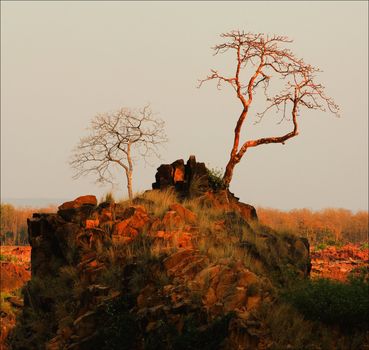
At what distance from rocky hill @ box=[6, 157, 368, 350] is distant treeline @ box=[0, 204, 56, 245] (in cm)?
3687

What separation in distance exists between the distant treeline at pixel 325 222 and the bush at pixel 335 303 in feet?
103

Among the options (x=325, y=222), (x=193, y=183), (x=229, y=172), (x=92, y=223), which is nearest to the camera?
(x=92, y=223)

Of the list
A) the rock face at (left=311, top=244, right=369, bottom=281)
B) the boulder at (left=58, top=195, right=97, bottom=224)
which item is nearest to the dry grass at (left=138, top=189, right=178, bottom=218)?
the boulder at (left=58, top=195, right=97, bottom=224)

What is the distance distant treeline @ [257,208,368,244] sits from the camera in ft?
156

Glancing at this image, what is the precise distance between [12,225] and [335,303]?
153 feet

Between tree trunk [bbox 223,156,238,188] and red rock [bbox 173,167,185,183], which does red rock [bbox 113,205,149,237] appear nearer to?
red rock [bbox 173,167,185,183]

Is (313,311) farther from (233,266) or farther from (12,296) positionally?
(12,296)

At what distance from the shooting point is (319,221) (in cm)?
5062

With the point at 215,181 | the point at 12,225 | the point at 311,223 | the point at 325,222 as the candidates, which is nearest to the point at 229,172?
the point at 215,181

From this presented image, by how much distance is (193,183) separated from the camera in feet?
68.5

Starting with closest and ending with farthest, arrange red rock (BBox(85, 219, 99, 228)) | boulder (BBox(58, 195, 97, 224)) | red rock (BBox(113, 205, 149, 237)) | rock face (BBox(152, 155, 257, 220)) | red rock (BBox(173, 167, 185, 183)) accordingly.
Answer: red rock (BBox(113, 205, 149, 237))
red rock (BBox(85, 219, 99, 228))
boulder (BBox(58, 195, 97, 224))
rock face (BBox(152, 155, 257, 220))
red rock (BBox(173, 167, 185, 183))

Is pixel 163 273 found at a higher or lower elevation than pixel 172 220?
lower

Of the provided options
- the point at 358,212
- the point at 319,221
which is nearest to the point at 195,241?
the point at 319,221

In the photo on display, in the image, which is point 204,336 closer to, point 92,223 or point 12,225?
point 92,223
